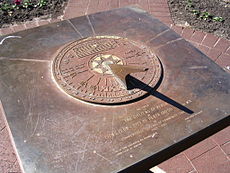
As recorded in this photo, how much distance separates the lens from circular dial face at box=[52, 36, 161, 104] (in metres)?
2.04

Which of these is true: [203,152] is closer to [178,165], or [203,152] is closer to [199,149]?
[199,149]

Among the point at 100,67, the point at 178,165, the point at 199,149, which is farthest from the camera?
the point at 199,149

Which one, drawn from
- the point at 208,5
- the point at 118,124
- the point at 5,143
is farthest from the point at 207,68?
the point at 208,5

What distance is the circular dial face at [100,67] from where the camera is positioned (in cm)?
204

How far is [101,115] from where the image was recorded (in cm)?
192

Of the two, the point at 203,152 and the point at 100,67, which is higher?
the point at 100,67

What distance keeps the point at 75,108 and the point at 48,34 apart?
968 millimetres

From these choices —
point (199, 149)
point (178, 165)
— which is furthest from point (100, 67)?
point (199, 149)

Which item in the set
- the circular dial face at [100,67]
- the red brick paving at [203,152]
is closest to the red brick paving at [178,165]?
the red brick paving at [203,152]

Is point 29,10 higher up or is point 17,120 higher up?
point 17,120

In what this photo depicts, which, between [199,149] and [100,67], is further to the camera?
[199,149]

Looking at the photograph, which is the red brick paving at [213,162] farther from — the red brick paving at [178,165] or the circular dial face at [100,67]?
the circular dial face at [100,67]

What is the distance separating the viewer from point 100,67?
7.38 ft

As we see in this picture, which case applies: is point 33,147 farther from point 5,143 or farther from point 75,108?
point 5,143
